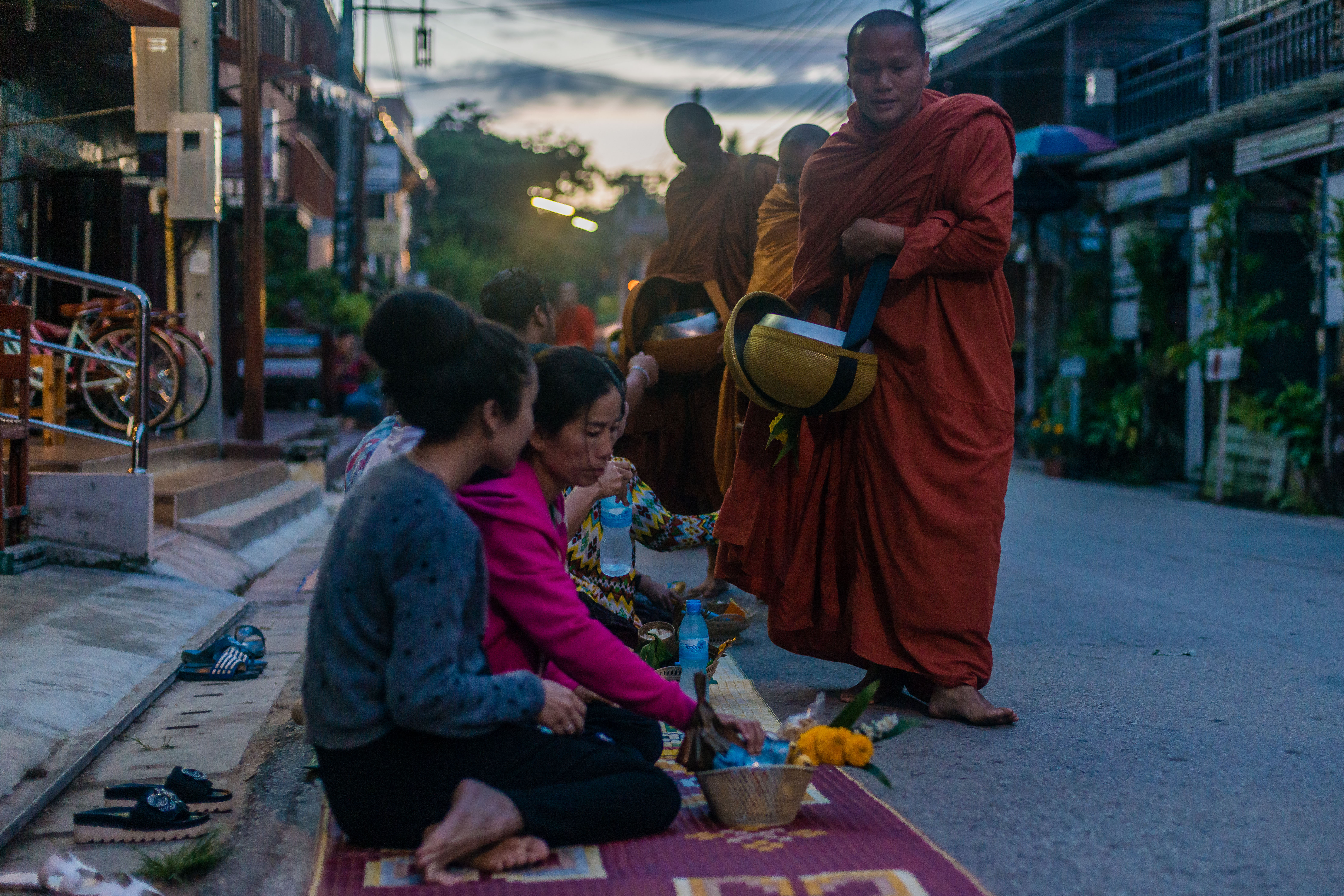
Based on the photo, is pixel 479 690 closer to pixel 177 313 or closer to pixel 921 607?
pixel 921 607

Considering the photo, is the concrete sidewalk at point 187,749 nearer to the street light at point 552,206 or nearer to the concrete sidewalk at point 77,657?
the concrete sidewalk at point 77,657

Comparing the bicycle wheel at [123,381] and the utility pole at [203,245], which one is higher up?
the utility pole at [203,245]

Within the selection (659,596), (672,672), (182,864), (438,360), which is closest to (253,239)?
(659,596)

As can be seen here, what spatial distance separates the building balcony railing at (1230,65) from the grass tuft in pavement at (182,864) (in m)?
12.0

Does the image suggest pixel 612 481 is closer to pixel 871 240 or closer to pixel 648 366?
pixel 871 240

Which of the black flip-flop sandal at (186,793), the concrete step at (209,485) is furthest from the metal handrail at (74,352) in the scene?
the black flip-flop sandal at (186,793)

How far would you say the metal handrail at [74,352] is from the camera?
6.33 metres

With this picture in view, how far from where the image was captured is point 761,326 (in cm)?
391

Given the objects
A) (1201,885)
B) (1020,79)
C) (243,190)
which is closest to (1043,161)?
(1020,79)

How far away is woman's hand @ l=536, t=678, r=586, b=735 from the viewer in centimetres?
255

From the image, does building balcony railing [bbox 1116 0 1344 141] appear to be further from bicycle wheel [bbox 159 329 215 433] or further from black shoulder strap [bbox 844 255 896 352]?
bicycle wheel [bbox 159 329 215 433]

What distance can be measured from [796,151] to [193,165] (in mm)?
5445

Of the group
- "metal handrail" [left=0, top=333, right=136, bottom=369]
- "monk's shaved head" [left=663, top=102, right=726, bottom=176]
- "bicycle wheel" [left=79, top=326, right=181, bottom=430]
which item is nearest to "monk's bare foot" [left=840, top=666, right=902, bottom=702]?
"monk's shaved head" [left=663, top=102, right=726, bottom=176]

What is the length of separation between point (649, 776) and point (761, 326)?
1.66 meters
